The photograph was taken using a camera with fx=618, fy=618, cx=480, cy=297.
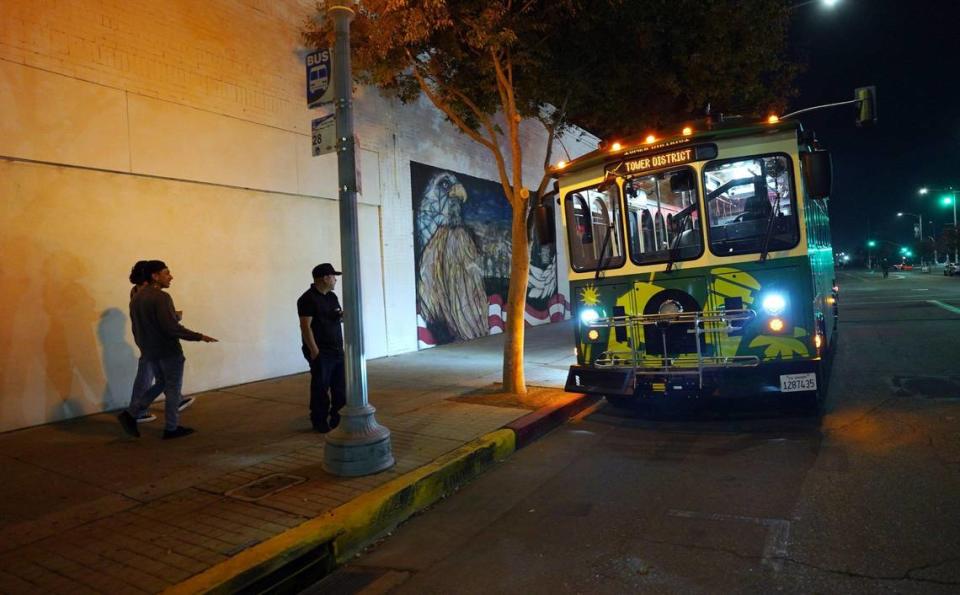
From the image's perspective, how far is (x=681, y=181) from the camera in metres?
6.88

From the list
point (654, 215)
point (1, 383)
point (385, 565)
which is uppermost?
point (654, 215)

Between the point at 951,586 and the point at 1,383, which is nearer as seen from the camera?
the point at 951,586

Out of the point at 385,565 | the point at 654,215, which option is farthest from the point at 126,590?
Result: the point at 654,215

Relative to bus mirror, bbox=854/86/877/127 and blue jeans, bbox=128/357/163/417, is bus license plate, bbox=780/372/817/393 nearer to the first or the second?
bus mirror, bbox=854/86/877/127

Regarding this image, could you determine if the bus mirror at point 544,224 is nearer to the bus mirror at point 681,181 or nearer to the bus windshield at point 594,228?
the bus windshield at point 594,228

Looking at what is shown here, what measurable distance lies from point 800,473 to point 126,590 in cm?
487

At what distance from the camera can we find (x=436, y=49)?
931 cm

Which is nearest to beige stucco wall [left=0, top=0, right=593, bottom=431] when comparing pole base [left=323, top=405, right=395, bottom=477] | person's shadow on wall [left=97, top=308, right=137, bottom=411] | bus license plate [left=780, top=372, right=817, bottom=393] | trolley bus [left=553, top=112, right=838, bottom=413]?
person's shadow on wall [left=97, top=308, right=137, bottom=411]

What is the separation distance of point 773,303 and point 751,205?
1.08 m

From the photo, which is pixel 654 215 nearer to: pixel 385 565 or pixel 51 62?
pixel 385 565

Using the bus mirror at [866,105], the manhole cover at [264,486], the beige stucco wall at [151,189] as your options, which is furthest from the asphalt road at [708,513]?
the beige stucco wall at [151,189]

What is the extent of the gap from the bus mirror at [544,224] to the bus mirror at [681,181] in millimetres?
1534

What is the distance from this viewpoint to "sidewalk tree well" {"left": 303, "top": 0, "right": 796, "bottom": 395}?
8305 millimetres

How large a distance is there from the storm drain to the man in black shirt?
6.88 metres
